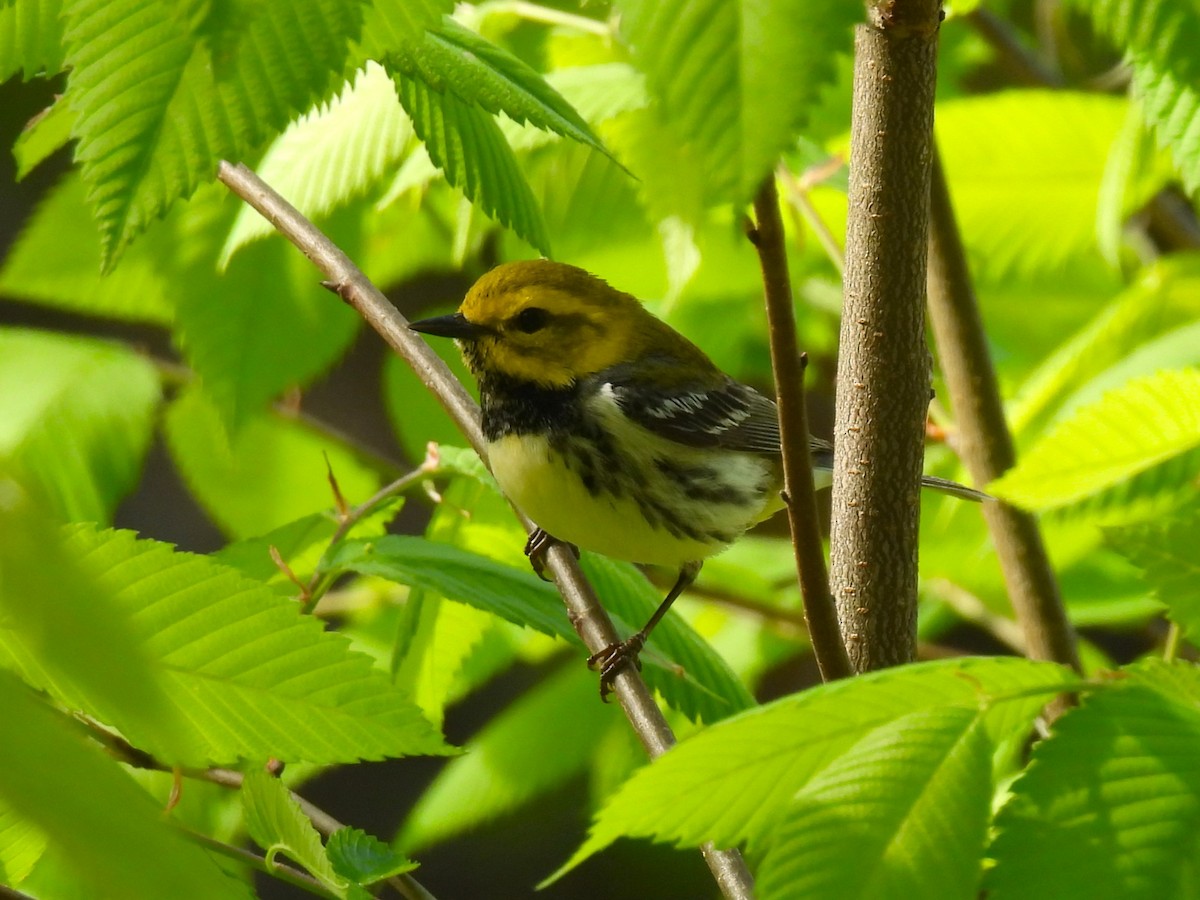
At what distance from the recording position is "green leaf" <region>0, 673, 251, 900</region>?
1.51 ft

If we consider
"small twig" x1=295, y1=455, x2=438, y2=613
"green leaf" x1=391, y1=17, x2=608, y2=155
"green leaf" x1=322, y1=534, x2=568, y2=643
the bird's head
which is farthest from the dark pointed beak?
"green leaf" x1=391, y1=17, x2=608, y2=155

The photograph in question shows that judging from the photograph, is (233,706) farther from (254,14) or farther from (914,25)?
(914,25)

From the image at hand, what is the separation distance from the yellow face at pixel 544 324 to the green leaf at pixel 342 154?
37cm

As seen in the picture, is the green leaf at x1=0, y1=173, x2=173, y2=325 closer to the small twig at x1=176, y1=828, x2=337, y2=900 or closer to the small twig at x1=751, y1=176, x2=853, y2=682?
the small twig at x1=176, y1=828, x2=337, y2=900

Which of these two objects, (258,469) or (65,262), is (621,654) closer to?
(258,469)

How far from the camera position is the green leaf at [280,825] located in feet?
3.38

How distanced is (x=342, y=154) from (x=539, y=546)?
0.59m

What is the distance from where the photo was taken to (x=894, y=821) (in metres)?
0.80

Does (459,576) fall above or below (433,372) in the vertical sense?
below

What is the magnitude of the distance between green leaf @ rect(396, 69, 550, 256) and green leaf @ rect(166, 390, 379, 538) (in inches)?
44.7

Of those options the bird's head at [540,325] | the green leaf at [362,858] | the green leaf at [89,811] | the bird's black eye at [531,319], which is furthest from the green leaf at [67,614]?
the bird's black eye at [531,319]

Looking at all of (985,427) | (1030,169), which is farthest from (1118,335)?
(1030,169)

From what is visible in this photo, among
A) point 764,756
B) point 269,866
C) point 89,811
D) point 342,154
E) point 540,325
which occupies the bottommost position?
point 269,866

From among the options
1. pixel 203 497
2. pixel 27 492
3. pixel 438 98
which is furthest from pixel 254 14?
pixel 203 497
